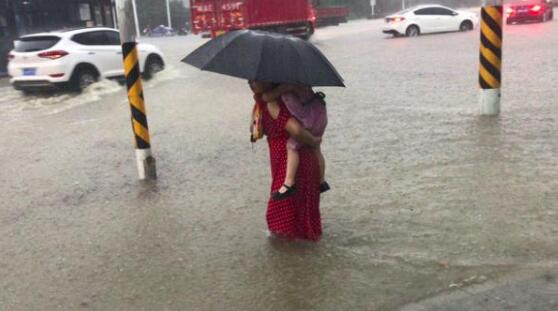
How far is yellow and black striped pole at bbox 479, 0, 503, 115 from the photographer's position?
837cm

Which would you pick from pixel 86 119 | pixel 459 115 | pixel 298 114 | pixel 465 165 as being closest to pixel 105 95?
pixel 86 119

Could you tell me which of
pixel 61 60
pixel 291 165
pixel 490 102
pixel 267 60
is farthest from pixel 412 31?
pixel 267 60

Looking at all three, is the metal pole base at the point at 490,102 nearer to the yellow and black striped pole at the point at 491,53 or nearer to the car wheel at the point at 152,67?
the yellow and black striped pole at the point at 491,53

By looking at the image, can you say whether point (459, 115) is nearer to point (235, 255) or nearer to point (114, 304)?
point (235, 255)

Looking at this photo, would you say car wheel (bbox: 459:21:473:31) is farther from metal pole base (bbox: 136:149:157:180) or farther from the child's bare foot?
the child's bare foot

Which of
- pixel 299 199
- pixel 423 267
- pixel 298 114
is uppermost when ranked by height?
pixel 298 114

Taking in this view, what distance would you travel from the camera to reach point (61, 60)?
47.8ft

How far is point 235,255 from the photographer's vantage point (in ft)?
15.5

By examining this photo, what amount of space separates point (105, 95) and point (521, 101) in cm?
937

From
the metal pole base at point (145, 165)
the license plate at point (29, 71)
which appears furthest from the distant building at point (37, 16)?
the metal pole base at point (145, 165)

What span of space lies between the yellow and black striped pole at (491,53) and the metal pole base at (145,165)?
15.5 feet

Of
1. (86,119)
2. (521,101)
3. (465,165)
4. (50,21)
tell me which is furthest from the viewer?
(50,21)

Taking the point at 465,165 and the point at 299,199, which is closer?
the point at 299,199

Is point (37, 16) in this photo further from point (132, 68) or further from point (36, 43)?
point (132, 68)
